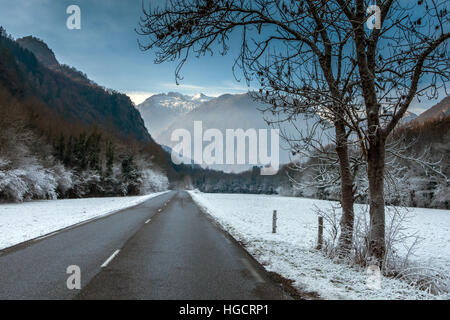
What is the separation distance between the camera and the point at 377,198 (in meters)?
6.21

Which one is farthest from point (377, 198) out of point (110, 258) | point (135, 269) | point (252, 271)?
point (110, 258)

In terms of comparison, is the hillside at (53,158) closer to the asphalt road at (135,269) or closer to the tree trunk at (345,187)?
the asphalt road at (135,269)

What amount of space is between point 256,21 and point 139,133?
586 ft

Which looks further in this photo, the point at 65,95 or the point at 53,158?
the point at 65,95

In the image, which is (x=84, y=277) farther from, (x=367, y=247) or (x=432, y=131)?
(x=432, y=131)

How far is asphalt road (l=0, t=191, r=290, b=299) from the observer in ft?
16.2

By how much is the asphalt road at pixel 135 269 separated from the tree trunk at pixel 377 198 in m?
2.39

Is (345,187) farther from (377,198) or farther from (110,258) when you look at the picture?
(110,258)

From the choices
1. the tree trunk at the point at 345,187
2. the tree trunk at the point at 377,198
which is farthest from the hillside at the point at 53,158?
the tree trunk at the point at 377,198

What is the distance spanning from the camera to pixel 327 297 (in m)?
4.78

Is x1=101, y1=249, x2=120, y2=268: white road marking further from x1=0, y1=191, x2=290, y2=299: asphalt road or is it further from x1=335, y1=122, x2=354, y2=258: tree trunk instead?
x1=335, y1=122, x2=354, y2=258: tree trunk

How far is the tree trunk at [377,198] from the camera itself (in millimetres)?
6203

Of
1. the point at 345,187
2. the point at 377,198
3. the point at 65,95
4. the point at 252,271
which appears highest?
the point at 65,95

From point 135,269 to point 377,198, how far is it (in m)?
5.42
